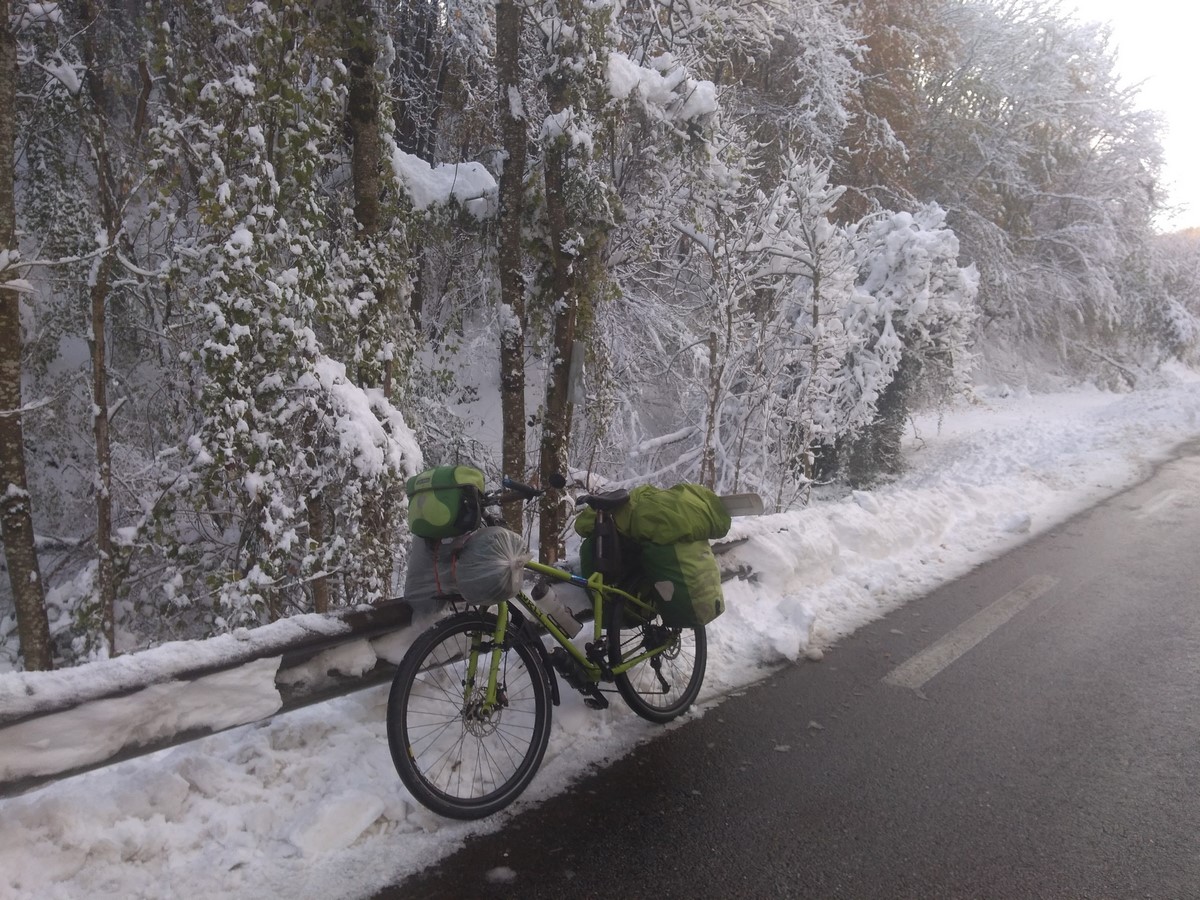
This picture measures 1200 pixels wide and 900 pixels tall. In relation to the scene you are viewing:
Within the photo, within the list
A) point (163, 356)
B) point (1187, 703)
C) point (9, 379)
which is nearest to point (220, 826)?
point (9, 379)

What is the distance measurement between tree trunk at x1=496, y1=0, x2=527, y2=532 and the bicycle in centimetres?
284

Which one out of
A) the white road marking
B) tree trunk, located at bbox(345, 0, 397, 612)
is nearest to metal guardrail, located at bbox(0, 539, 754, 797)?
tree trunk, located at bbox(345, 0, 397, 612)

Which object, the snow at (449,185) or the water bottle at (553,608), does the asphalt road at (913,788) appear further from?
the snow at (449,185)

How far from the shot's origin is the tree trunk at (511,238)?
6215 millimetres

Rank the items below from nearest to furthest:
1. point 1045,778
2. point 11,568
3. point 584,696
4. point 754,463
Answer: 1. point 1045,778
2. point 584,696
3. point 11,568
4. point 754,463

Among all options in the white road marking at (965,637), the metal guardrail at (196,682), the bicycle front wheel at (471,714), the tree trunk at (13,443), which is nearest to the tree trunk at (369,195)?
the tree trunk at (13,443)

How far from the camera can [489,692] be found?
2857mm

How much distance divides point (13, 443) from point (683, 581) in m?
4.94

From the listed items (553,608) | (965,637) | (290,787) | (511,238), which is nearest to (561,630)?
(553,608)

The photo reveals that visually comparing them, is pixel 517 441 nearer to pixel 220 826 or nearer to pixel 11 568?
pixel 11 568

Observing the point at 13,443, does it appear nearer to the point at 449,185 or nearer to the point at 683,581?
the point at 449,185

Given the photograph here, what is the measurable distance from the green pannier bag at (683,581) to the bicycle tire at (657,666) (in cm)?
16

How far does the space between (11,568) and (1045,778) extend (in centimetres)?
666

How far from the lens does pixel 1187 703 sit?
383cm
